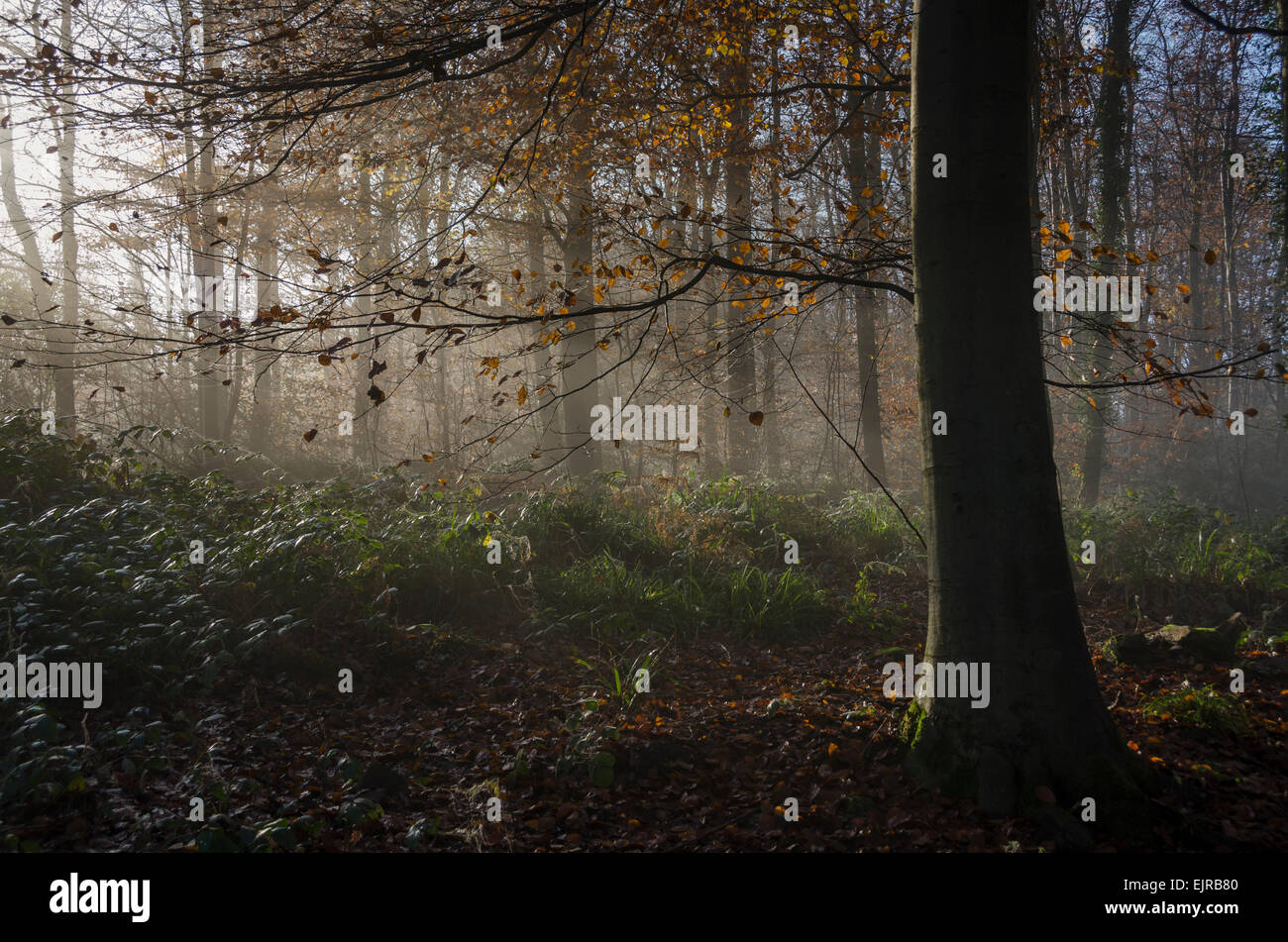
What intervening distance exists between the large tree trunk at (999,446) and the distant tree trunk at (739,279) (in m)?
Result: 1.29

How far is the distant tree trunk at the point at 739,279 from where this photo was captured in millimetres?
5641

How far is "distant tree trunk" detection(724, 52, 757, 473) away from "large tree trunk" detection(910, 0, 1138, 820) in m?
1.29

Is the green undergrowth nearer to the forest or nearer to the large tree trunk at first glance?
the forest

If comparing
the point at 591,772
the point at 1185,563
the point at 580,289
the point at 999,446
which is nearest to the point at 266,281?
the point at 580,289

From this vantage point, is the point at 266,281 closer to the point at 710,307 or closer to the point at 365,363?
the point at 365,363

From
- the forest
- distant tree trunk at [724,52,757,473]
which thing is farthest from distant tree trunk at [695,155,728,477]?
the forest

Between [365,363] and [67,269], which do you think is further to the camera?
[365,363]

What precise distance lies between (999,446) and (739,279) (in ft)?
9.03

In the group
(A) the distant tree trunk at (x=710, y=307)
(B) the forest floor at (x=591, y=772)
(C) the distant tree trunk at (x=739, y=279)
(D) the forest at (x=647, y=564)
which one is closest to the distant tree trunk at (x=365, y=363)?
(D) the forest at (x=647, y=564)

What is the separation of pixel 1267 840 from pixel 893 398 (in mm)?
18313

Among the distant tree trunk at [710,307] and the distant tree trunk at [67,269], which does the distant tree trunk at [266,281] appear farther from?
the distant tree trunk at [710,307]

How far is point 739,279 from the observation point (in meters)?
5.63

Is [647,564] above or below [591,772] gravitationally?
above

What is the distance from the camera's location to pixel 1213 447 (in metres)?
26.7
